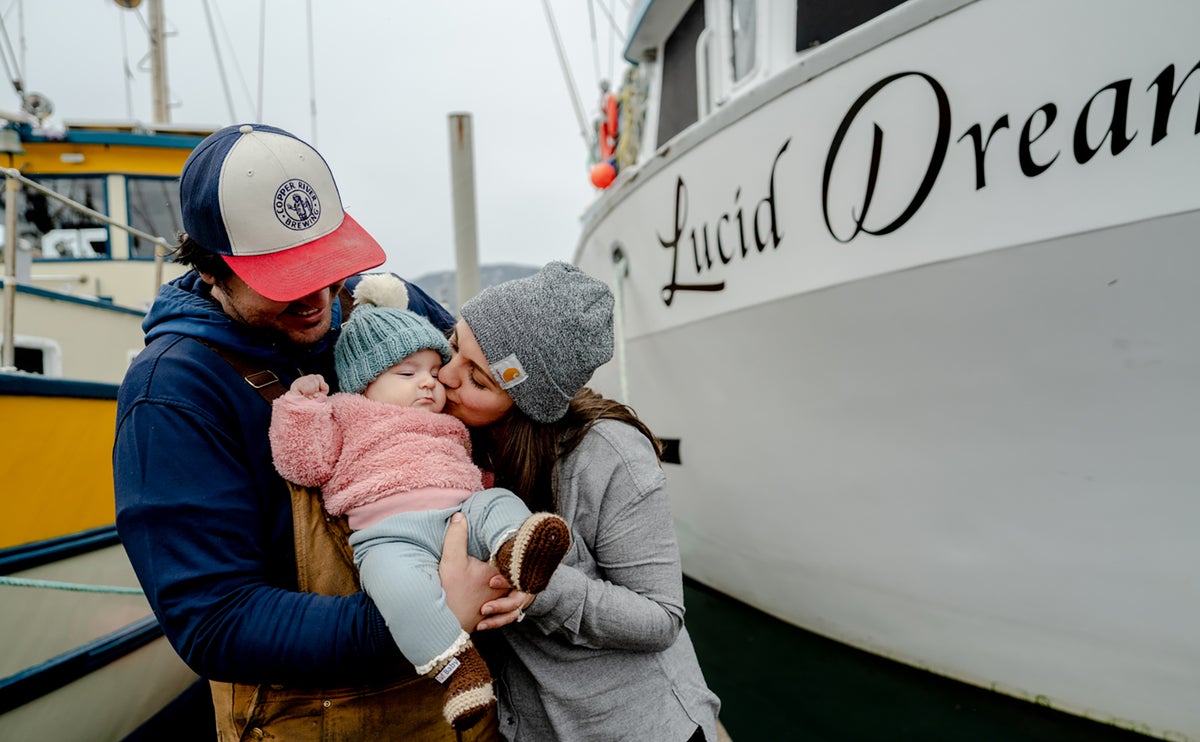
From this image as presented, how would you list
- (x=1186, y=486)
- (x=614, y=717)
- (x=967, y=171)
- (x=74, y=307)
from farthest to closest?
(x=74, y=307), (x=967, y=171), (x=1186, y=486), (x=614, y=717)

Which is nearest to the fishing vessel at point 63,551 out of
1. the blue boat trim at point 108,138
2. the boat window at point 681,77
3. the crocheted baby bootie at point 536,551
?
the crocheted baby bootie at point 536,551

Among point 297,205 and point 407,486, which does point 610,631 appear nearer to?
point 407,486

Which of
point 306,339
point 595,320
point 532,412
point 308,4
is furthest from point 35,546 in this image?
point 308,4

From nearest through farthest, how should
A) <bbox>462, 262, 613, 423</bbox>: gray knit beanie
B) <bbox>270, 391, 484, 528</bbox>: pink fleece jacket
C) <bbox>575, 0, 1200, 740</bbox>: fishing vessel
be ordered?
<bbox>270, 391, 484, 528</bbox>: pink fleece jacket
<bbox>462, 262, 613, 423</bbox>: gray knit beanie
<bbox>575, 0, 1200, 740</bbox>: fishing vessel

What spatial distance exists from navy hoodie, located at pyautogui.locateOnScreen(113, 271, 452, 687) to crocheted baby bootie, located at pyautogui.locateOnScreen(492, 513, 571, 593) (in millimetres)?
274

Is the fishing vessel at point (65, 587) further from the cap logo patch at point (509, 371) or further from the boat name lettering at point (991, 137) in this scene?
the boat name lettering at point (991, 137)

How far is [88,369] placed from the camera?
15.9ft

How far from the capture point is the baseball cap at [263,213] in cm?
135

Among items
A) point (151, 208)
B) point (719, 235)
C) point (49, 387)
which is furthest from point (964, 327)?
point (151, 208)

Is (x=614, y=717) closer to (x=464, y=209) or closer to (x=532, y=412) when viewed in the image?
(x=532, y=412)

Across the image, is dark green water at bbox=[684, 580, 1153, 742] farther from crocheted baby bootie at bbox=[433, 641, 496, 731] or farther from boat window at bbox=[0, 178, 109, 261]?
boat window at bbox=[0, 178, 109, 261]

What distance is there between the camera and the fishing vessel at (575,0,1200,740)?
2.14 metres

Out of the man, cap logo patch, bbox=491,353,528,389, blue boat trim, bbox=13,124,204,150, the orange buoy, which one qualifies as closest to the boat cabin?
the orange buoy

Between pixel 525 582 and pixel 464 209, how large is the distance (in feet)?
27.8
